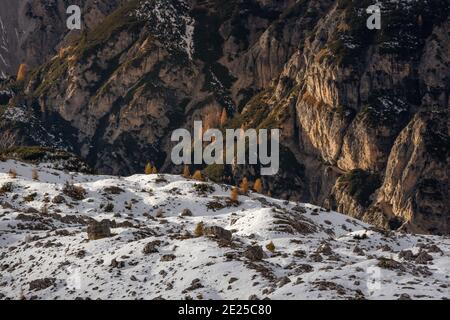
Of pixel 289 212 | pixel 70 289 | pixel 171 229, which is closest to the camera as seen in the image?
pixel 70 289

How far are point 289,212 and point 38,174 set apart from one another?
4114 cm

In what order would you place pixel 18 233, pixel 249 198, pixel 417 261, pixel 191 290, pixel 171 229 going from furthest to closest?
1. pixel 249 198
2. pixel 171 229
3. pixel 18 233
4. pixel 417 261
5. pixel 191 290

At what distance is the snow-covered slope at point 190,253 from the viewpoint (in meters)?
59.1

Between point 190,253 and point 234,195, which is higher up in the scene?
point 190,253

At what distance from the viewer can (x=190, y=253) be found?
70000mm

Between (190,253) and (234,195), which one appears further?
(234,195)

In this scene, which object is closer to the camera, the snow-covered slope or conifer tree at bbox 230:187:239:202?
the snow-covered slope

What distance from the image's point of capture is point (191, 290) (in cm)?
6069

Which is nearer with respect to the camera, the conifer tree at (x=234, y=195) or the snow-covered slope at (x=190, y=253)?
the snow-covered slope at (x=190, y=253)

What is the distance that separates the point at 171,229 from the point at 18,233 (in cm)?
1648

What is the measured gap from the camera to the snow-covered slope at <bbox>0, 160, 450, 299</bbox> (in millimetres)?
59094

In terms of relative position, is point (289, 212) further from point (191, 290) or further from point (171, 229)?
point (191, 290)
